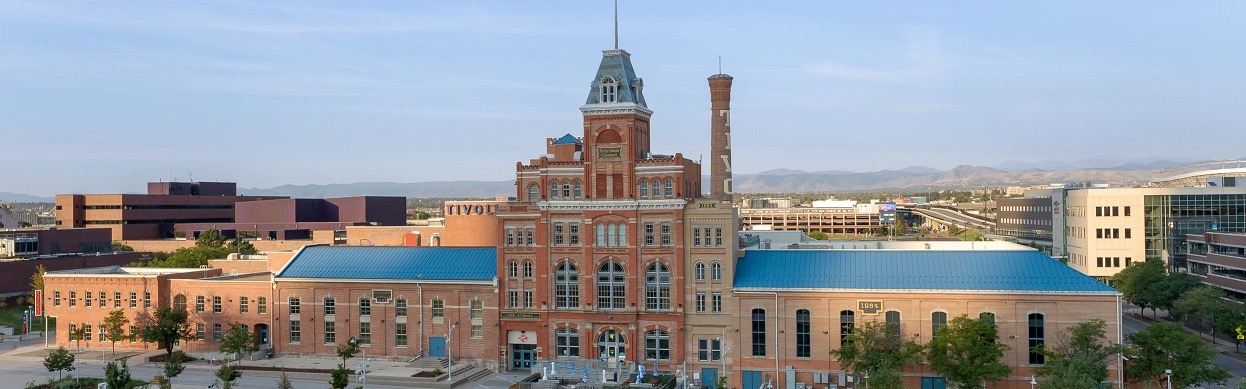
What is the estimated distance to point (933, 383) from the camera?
65750mm

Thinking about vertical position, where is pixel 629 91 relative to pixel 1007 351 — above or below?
above

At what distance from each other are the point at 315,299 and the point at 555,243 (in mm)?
20421

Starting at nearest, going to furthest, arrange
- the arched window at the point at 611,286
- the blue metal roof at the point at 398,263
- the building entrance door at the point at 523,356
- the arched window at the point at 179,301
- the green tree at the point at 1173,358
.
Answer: the green tree at the point at 1173,358 → the arched window at the point at 611,286 → the building entrance door at the point at 523,356 → the blue metal roof at the point at 398,263 → the arched window at the point at 179,301

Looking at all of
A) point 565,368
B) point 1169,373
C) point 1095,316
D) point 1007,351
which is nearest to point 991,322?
point 1007,351

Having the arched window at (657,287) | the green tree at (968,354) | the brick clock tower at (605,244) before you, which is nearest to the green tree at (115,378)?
the brick clock tower at (605,244)

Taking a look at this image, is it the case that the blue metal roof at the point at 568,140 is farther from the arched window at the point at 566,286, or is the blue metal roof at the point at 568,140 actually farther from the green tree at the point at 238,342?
the green tree at the point at 238,342

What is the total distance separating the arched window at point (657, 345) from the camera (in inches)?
2795

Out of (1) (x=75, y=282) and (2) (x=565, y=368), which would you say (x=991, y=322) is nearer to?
(2) (x=565, y=368)

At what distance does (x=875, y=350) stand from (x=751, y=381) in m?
9.90

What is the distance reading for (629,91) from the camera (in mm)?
72062

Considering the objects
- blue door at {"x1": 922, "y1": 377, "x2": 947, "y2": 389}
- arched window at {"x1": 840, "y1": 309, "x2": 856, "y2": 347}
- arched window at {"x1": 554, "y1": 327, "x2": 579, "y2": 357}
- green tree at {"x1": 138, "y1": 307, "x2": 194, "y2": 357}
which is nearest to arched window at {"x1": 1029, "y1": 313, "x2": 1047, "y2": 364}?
blue door at {"x1": 922, "y1": 377, "x2": 947, "y2": 389}

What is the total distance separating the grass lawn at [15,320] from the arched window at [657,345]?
67.2 metres

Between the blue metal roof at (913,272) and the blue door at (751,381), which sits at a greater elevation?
the blue metal roof at (913,272)

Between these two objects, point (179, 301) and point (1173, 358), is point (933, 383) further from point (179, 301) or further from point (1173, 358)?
point (179, 301)
